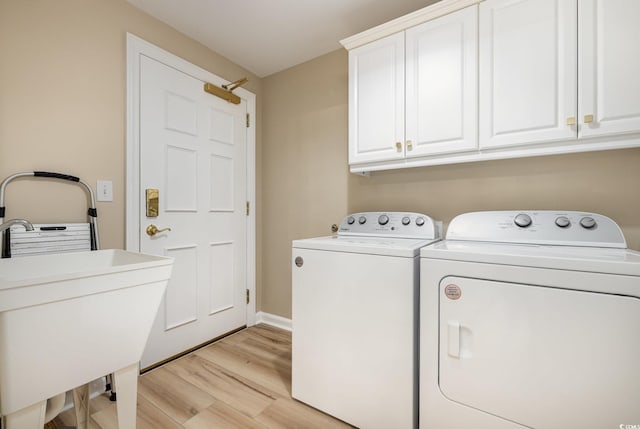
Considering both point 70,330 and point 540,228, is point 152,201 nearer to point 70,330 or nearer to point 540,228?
point 70,330

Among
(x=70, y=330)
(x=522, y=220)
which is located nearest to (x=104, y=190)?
(x=70, y=330)

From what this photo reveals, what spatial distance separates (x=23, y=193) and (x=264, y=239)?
1687 mm

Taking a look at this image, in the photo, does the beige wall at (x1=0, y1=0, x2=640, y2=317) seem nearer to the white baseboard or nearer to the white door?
the white door

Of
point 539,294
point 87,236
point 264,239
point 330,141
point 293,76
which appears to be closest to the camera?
point 539,294

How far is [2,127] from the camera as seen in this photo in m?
1.30

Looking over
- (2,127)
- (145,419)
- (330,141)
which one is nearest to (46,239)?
(2,127)

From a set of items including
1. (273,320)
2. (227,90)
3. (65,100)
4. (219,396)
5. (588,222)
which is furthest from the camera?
(273,320)

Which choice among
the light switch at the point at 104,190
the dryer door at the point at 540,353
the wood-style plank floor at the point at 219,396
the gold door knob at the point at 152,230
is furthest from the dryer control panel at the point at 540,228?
the light switch at the point at 104,190

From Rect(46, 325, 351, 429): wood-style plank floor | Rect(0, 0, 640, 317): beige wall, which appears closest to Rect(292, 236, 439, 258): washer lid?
Rect(0, 0, 640, 317): beige wall

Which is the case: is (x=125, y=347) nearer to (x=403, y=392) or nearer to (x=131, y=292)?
(x=131, y=292)

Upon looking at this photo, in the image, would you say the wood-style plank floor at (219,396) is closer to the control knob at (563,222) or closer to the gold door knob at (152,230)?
the gold door knob at (152,230)

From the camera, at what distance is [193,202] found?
2.11m

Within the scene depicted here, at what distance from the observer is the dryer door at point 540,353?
0.87 m

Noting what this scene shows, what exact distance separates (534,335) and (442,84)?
4.15 ft
